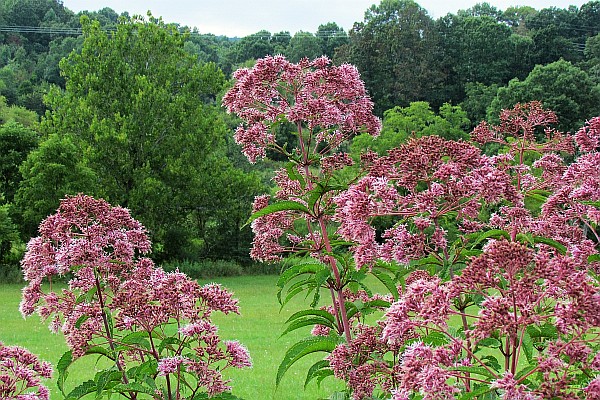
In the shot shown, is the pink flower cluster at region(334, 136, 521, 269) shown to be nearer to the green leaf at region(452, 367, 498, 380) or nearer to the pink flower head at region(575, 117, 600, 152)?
the pink flower head at region(575, 117, 600, 152)

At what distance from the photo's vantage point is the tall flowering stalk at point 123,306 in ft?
9.36

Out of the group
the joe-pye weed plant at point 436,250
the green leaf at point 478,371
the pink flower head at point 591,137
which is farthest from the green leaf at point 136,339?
the pink flower head at point 591,137

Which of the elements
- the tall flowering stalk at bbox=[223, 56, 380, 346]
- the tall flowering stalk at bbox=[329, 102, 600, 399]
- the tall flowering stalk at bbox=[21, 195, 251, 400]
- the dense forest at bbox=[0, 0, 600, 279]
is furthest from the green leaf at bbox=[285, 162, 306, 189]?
the dense forest at bbox=[0, 0, 600, 279]

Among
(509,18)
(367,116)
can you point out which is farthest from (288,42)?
(367,116)

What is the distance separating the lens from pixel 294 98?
385cm

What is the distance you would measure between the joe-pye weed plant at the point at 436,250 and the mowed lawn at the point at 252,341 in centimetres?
250

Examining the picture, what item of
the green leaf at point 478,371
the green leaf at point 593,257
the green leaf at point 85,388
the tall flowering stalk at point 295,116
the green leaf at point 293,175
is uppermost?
the tall flowering stalk at point 295,116

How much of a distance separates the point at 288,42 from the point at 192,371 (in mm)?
73183

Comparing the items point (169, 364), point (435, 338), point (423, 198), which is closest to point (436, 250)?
point (423, 198)

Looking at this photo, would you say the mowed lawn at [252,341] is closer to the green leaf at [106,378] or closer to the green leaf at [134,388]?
the green leaf at [106,378]

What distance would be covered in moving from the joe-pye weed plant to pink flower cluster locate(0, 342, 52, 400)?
101 centimetres

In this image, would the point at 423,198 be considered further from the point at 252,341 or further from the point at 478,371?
the point at 252,341

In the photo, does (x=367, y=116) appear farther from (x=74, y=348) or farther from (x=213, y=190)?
(x=213, y=190)

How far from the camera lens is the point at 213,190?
2869 cm
